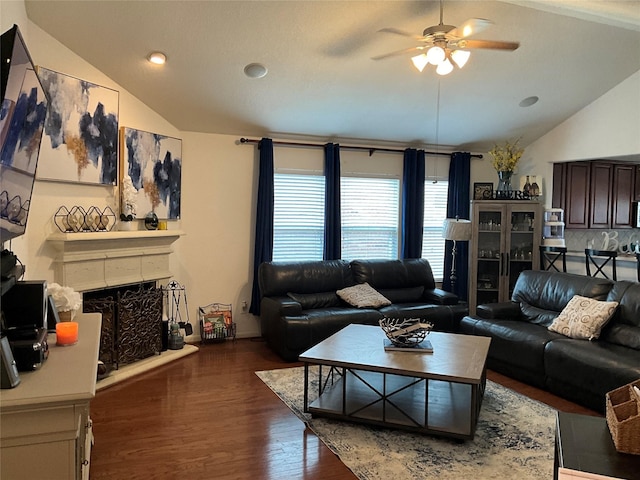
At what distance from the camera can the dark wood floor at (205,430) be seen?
2.74 m

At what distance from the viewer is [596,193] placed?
6.45 m

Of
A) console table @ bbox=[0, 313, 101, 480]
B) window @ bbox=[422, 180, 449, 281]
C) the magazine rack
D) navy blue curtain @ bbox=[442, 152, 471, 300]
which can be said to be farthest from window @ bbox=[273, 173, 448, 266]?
console table @ bbox=[0, 313, 101, 480]

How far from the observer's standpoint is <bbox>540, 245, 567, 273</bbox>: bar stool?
234 inches

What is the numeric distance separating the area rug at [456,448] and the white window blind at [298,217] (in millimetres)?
2565

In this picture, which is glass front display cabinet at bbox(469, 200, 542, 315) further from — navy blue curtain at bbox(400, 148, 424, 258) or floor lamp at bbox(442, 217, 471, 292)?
floor lamp at bbox(442, 217, 471, 292)

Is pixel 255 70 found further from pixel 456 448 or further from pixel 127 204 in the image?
pixel 456 448

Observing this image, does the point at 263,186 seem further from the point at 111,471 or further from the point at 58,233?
the point at 111,471

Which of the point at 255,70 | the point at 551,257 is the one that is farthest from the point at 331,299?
the point at 551,257

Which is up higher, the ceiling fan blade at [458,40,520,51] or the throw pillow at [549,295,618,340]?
the ceiling fan blade at [458,40,520,51]

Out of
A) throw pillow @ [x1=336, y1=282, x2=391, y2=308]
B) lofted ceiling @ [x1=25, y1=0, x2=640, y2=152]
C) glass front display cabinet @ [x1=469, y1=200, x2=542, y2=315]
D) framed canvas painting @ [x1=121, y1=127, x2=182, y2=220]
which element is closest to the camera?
lofted ceiling @ [x1=25, y1=0, x2=640, y2=152]

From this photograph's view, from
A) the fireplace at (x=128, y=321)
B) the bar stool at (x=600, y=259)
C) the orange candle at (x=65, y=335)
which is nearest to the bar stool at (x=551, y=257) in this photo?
the bar stool at (x=600, y=259)

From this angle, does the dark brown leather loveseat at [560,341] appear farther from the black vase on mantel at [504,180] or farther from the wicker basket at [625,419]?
the wicker basket at [625,419]

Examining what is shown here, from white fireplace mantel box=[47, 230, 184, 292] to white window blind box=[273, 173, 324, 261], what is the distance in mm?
1377

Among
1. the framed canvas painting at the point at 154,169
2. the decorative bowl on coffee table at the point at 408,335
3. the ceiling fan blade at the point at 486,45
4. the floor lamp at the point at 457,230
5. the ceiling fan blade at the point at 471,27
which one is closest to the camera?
the ceiling fan blade at the point at 471,27
